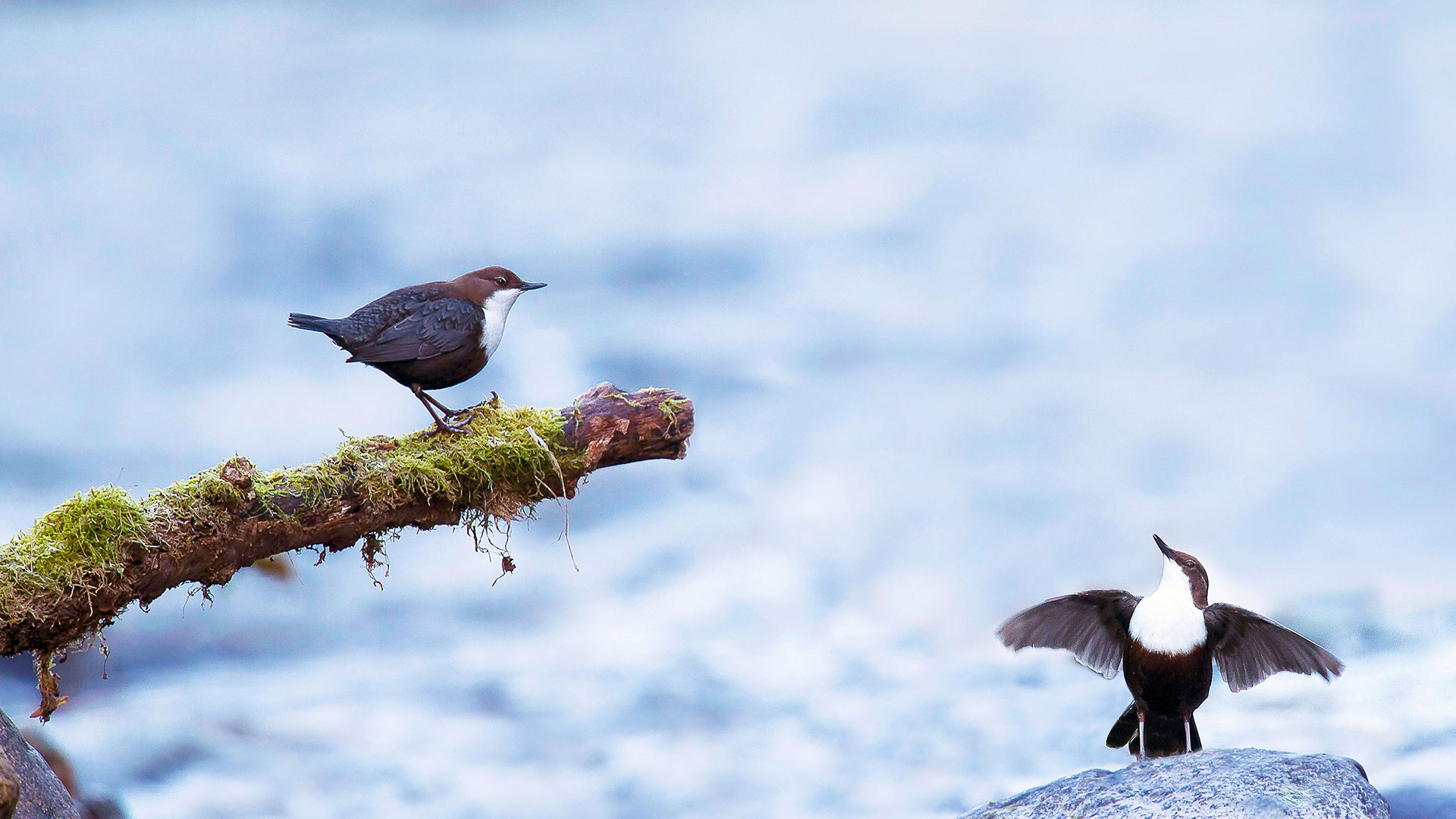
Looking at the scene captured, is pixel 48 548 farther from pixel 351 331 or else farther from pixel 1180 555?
pixel 1180 555

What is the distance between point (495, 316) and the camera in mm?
5777

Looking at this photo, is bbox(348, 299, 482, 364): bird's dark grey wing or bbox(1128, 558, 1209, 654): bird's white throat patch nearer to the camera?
bbox(348, 299, 482, 364): bird's dark grey wing

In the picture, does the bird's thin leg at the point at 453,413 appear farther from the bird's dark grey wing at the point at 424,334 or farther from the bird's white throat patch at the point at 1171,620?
the bird's white throat patch at the point at 1171,620

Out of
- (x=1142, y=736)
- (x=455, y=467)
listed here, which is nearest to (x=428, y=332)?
(x=455, y=467)

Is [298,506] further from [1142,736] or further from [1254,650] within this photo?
[1254,650]

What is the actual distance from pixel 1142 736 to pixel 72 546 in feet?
18.4

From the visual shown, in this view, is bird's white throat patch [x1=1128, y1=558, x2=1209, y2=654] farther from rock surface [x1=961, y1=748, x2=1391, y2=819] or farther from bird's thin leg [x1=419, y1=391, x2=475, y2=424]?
bird's thin leg [x1=419, y1=391, x2=475, y2=424]

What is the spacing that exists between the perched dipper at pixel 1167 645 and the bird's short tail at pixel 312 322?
409 centimetres

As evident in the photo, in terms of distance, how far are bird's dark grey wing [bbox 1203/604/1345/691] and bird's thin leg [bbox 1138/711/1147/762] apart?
0.54 m

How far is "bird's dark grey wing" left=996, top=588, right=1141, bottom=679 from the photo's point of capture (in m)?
6.04

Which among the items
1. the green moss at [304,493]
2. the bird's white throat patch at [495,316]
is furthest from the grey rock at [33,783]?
the bird's white throat patch at [495,316]

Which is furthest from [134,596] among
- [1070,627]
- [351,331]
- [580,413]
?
[1070,627]

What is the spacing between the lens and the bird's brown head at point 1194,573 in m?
5.71

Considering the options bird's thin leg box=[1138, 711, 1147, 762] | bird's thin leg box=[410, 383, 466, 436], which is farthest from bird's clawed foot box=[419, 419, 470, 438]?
bird's thin leg box=[1138, 711, 1147, 762]
